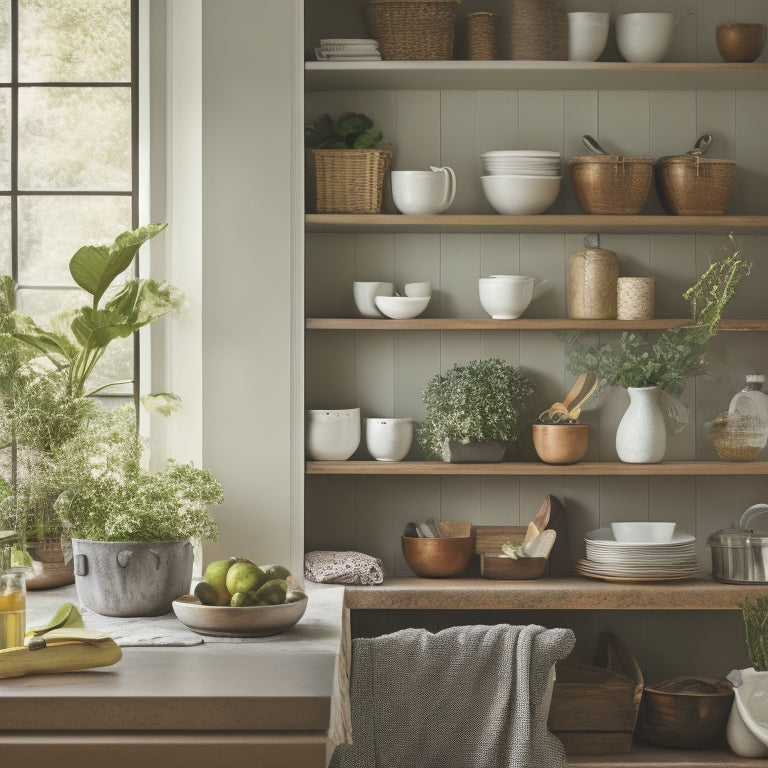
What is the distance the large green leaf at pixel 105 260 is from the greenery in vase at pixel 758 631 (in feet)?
6.52

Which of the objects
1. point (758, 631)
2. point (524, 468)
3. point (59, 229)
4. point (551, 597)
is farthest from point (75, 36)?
point (758, 631)

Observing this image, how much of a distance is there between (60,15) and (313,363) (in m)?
1.34

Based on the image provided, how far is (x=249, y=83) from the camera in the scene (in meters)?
2.84

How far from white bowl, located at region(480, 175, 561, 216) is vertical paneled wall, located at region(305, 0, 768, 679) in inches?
6.8

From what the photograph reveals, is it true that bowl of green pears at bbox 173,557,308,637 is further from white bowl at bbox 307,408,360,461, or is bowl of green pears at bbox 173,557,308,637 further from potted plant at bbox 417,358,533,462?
potted plant at bbox 417,358,533,462

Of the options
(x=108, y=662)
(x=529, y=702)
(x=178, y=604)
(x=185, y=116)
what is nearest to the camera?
(x=108, y=662)

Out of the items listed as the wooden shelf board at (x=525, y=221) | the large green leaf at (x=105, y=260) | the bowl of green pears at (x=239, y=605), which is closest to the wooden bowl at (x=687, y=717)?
the bowl of green pears at (x=239, y=605)

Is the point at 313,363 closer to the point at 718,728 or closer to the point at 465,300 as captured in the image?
the point at 465,300

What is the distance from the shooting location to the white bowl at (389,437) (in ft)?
9.96

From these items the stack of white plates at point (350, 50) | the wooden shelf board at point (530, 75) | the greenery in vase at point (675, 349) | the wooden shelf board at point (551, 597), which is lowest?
the wooden shelf board at point (551, 597)

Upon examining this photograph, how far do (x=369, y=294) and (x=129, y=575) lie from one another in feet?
3.96

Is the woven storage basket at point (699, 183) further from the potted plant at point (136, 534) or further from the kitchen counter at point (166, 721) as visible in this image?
the kitchen counter at point (166, 721)

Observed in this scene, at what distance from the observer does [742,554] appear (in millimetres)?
2898

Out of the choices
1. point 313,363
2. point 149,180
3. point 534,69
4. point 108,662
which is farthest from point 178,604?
point 534,69
